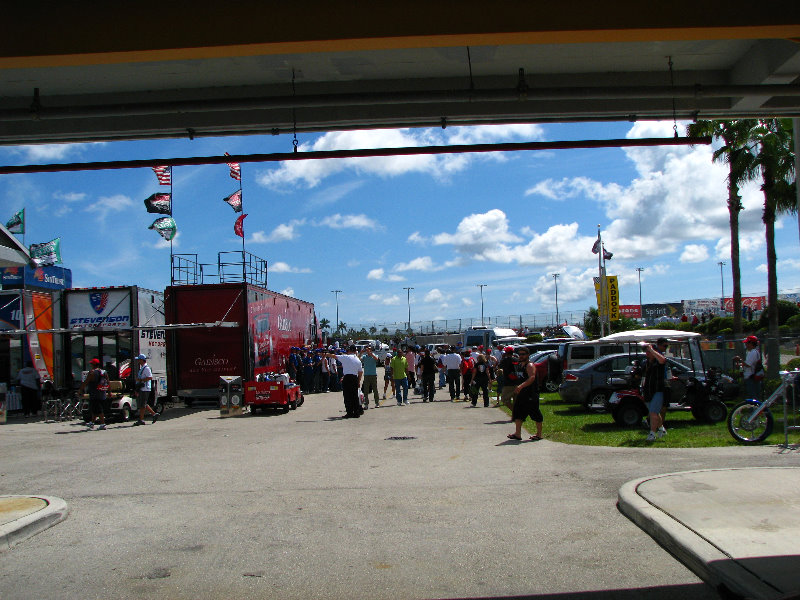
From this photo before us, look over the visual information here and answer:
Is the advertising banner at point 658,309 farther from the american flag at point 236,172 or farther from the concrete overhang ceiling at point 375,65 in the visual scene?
the concrete overhang ceiling at point 375,65

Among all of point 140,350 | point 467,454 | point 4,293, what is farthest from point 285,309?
point 467,454

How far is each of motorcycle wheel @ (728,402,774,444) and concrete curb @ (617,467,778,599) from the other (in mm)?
4554

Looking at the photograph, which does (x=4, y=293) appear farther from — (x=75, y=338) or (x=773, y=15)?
(x=773, y=15)

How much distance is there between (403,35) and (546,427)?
10.1 meters

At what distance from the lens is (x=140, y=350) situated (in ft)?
71.7

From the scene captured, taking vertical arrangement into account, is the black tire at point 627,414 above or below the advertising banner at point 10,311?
below

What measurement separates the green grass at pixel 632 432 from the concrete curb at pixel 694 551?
4.36m

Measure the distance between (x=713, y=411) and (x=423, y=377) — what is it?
33.4 ft

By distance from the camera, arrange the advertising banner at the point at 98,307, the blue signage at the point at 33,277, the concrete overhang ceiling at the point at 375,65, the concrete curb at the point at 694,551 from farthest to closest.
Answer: the blue signage at the point at 33,277
the advertising banner at the point at 98,307
the concrete overhang ceiling at the point at 375,65
the concrete curb at the point at 694,551

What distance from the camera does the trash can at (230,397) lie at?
1891 centimetres

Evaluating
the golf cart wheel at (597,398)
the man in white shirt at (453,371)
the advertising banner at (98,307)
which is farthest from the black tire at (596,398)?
the advertising banner at (98,307)

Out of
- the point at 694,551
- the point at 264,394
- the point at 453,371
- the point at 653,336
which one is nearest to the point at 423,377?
the point at 453,371

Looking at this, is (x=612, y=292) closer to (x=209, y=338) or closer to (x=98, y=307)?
(x=209, y=338)

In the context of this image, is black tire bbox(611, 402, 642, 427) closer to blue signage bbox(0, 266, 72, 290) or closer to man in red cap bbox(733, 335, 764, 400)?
man in red cap bbox(733, 335, 764, 400)
